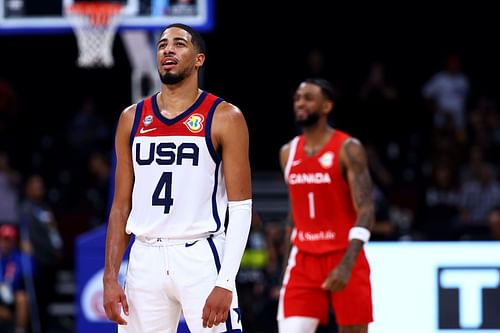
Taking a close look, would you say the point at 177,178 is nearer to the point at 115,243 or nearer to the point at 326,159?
the point at 115,243

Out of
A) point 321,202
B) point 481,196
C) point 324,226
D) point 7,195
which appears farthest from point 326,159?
point 7,195

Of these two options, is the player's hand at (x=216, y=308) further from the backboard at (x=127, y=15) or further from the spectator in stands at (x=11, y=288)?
the spectator in stands at (x=11, y=288)

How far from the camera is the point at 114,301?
513cm

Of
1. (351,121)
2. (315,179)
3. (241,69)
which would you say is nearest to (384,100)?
(351,121)

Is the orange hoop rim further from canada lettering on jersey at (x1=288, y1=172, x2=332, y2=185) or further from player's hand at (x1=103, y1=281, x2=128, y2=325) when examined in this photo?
player's hand at (x1=103, y1=281, x2=128, y2=325)

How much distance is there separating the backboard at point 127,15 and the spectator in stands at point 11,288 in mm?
3207

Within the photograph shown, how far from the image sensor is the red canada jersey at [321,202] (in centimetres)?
734

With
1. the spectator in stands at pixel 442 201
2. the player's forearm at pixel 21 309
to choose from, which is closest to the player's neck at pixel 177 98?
the spectator in stands at pixel 442 201

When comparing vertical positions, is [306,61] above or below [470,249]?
above

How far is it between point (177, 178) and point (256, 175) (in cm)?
1204

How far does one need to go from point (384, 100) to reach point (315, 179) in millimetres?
9517

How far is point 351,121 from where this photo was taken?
16.5 meters

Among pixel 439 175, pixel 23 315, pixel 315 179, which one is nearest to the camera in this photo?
pixel 315 179

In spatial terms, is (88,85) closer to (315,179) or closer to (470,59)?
(470,59)
